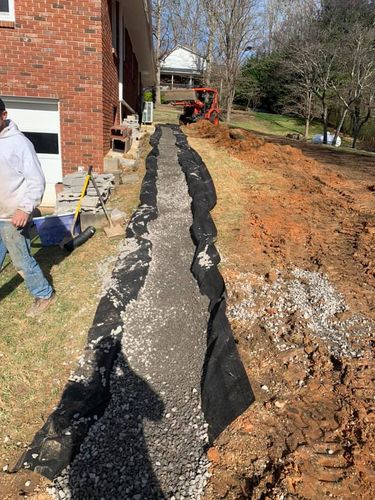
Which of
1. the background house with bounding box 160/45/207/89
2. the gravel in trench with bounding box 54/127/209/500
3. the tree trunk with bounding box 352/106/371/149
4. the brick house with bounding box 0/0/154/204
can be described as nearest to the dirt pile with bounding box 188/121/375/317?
the gravel in trench with bounding box 54/127/209/500

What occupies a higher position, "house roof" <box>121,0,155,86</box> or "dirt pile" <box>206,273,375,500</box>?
"house roof" <box>121,0,155,86</box>

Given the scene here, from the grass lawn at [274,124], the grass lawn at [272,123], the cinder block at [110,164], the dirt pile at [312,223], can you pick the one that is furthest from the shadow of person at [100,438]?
the grass lawn at [272,123]

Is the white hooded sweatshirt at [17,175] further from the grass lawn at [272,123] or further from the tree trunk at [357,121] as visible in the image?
the grass lawn at [272,123]

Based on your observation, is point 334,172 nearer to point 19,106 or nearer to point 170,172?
point 170,172

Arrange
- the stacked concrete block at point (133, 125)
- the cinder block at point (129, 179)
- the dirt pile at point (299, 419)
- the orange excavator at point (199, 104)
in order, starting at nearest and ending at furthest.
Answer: the dirt pile at point (299, 419) < the cinder block at point (129, 179) < the stacked concrete block at point (133, 125) < the orange excavator at point (199, 104)

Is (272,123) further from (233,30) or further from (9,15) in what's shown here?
(9,15)

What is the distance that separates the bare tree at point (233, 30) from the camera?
25734 mm

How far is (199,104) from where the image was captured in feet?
58.5

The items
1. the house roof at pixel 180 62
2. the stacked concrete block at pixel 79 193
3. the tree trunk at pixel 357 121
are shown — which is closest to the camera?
the stacked concrete block at pixel 79 193

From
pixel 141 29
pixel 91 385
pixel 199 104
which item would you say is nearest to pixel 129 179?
pixel 91 385

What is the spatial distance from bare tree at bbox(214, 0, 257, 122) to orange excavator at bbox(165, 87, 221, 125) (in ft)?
26.7

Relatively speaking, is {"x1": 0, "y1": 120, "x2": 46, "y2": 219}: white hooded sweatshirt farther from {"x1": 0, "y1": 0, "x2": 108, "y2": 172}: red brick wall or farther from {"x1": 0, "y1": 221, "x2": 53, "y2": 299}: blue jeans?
{"x1": 0, "y1": 0, "x2": 108, "y2": 172}: red brick wall

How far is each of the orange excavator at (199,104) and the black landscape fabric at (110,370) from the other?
14.0 metres

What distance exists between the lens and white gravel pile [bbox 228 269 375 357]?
3389mm
